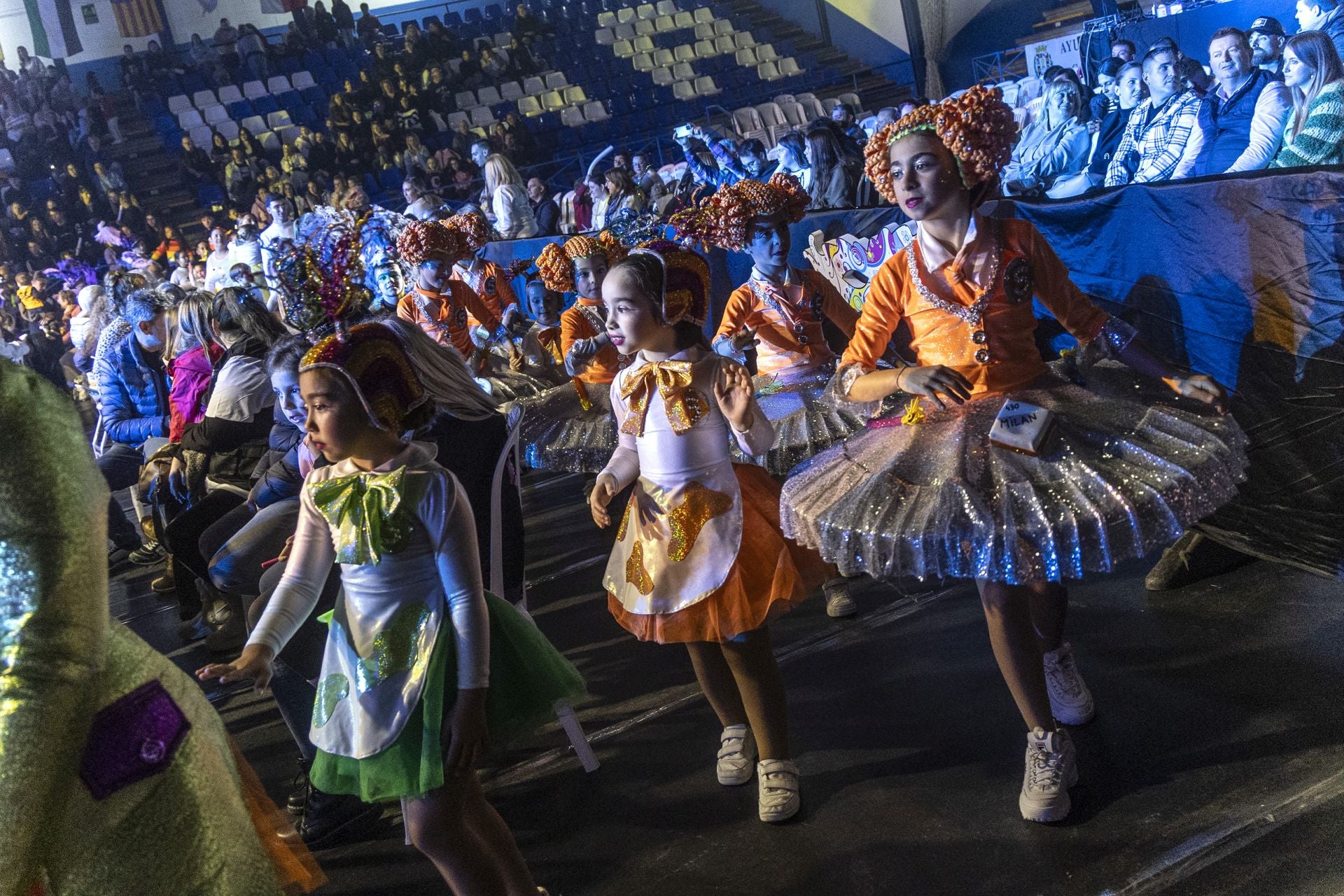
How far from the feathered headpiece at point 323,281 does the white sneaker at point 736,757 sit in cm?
182

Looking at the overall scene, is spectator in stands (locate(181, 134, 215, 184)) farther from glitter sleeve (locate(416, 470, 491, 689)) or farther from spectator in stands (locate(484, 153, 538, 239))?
glitter sleeve (locate(416, 470, 491, 689))

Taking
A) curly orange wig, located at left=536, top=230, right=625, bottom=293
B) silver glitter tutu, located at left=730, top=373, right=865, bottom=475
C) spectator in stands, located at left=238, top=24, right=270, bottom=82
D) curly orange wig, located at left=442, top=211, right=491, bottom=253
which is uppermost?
spectator in stands, located at left=238, top=24, right=270, bottom=82

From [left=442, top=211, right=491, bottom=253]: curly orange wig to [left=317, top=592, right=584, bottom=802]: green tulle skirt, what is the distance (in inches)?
190

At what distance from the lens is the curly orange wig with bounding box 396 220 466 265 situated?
682 cm

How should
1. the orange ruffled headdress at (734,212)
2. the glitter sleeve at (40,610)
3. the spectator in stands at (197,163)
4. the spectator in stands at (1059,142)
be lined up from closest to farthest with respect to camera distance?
1. the glitter sleeve at (40,610)
2. the orange ruffled headdress at (734,212)
3. the spectator in stands at (1059,142)
4. the spectator in stands at (197,163)

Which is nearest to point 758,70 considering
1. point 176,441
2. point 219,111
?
point 219,111

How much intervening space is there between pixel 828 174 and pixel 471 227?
350 centimetres

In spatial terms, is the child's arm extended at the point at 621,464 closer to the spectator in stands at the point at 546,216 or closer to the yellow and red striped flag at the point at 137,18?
the spectator in stands at the point at 546,216

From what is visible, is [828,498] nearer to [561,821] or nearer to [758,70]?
[561,821]

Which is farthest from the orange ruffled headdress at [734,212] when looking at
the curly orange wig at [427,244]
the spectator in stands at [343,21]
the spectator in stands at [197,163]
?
the spectator in stands at [343,21]

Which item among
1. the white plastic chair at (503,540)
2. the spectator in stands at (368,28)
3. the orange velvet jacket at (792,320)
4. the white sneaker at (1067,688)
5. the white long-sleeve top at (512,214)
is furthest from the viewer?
the spectator in stands at (368,28)

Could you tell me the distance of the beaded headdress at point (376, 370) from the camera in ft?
9.09

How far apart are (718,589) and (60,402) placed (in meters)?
2.08

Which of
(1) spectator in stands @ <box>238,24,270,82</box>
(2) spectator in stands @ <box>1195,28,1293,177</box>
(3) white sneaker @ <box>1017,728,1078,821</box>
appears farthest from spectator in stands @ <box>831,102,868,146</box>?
(1) spectator in stands @ <box>238,24,270,82</box>
